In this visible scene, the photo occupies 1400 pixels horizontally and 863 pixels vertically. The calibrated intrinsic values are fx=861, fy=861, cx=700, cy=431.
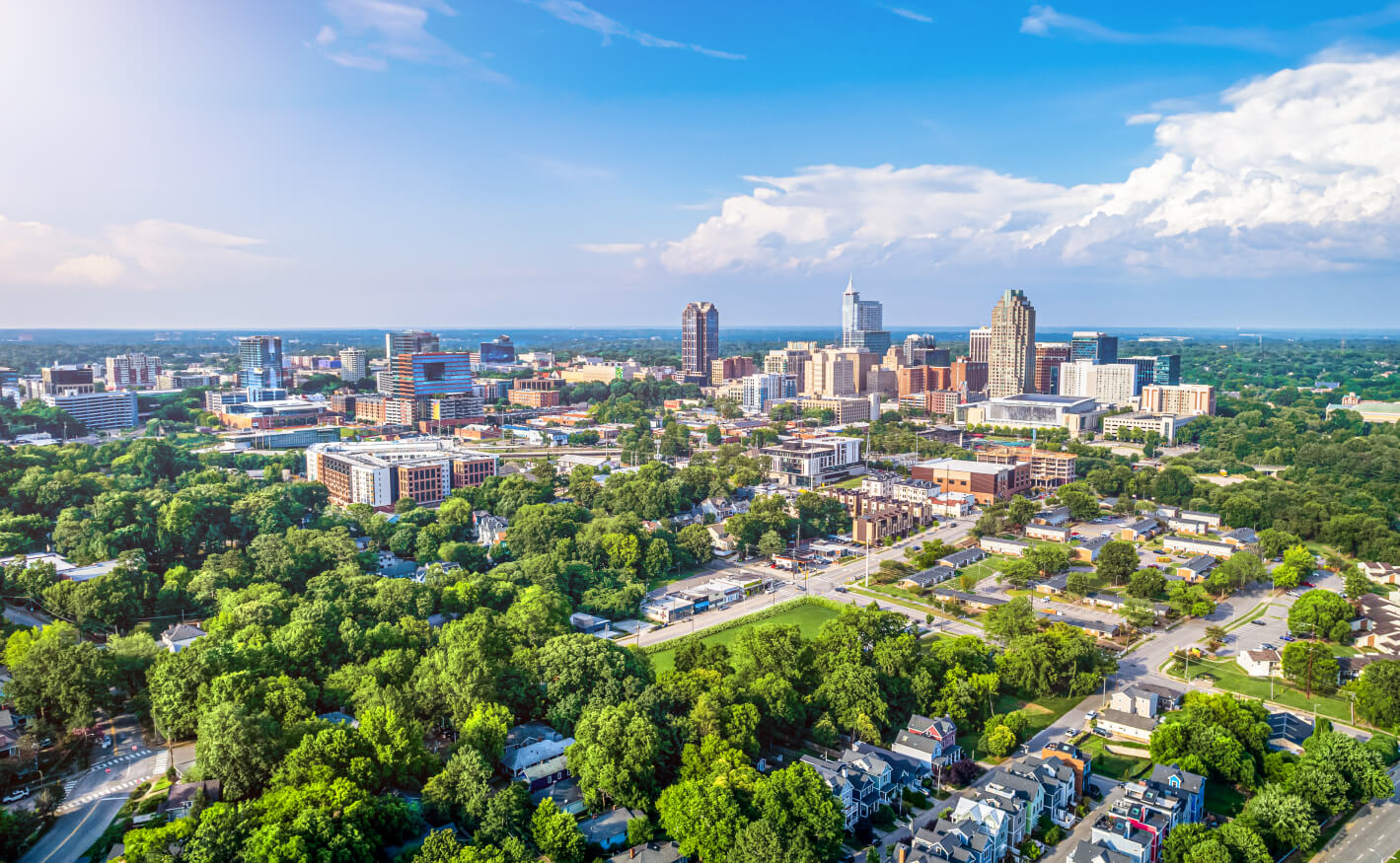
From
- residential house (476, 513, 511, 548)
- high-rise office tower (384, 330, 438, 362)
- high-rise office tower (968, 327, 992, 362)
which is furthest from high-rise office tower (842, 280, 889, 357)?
residential house (476, 513, 511, 548)

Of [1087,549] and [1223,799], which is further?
[1087,549]

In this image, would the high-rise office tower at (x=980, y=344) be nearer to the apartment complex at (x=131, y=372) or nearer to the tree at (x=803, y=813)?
the tree at (x=803, y=813)

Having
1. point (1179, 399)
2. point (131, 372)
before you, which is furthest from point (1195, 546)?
point (131, 372)

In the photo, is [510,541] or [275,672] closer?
[275,672]

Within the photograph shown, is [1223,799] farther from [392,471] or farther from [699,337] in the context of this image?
[699,337]

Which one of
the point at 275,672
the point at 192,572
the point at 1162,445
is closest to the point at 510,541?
the point at 192,572

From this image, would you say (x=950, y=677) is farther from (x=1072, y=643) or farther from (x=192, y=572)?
(x=192, y=572)
